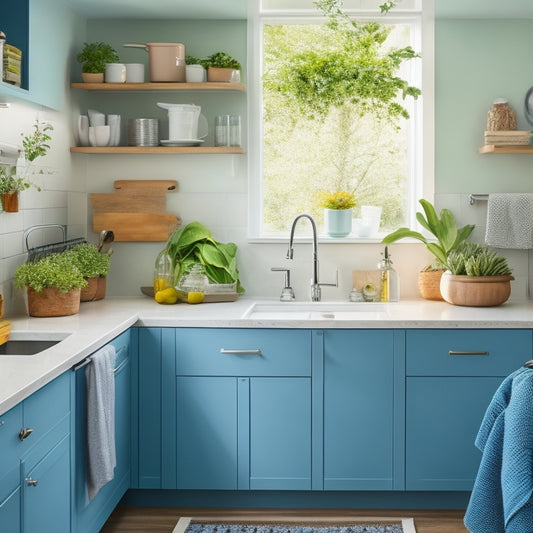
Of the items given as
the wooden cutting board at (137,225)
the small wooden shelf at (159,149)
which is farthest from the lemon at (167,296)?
the small wooden shelf at (159,149)

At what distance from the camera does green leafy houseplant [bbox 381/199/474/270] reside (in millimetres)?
4410

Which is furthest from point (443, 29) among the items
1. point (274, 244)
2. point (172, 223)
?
point (172, 223)

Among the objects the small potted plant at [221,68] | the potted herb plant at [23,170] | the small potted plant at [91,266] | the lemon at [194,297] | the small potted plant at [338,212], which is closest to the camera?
the potted herb plant at [23,170]

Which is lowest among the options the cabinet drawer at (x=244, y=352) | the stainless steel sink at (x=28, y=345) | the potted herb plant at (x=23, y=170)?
the cabinet drawer at (x=244, y=352)

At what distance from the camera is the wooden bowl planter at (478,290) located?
4.22 metres

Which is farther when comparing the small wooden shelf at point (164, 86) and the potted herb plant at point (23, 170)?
Result: the small wooden shelf at point (164, 86)

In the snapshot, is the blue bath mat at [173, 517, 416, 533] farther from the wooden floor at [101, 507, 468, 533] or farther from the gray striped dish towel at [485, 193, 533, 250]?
the gray striped dish towel at [485, 193, 533, 250]

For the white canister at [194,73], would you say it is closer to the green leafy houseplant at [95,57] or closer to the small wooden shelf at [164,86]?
the small wooden shelf at [164,86]

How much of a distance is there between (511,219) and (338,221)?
0.86m

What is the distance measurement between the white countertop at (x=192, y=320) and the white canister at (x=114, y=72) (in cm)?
110

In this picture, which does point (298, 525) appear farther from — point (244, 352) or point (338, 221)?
point (338, 221)

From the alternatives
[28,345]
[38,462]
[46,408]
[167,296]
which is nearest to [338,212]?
[167,296]

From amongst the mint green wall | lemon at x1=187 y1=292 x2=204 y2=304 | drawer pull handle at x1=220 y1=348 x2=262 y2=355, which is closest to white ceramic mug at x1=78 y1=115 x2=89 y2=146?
lemon at x1=187 y1=292 x2=204 y2=304

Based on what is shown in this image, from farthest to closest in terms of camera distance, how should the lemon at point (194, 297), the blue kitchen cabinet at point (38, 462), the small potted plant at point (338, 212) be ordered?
1. the small potted plant at point (338, 212)
2. the lemon at point (194, 297)
3. the blue kitchen cabinet at point (38, 462)
